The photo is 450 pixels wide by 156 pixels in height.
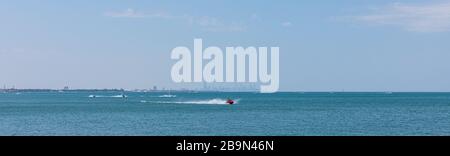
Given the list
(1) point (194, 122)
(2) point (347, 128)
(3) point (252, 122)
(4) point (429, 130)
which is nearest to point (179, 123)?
(1) point (194, 122)

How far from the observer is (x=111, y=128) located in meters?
83.9
